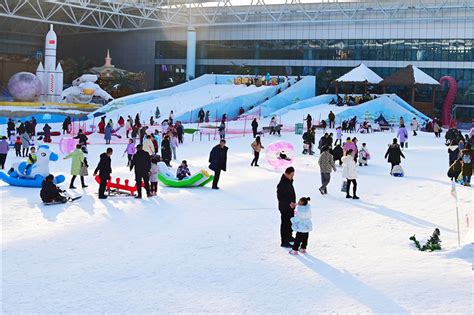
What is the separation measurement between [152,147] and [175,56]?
→ 46.8 meters

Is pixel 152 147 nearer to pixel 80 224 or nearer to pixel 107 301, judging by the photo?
pixel 80 224

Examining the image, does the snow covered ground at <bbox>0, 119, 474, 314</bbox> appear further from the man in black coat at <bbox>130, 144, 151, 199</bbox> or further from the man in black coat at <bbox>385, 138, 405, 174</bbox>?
the man in black coat at <bbox>385, 138, 405, 174</bbox>

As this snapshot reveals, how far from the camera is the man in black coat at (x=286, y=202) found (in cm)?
1070

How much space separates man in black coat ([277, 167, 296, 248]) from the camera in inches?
421

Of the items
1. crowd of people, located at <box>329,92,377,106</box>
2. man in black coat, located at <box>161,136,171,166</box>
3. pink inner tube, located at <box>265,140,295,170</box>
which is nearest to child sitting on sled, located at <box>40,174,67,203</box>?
man in black coat, located at <box>161,136,171,166</box>

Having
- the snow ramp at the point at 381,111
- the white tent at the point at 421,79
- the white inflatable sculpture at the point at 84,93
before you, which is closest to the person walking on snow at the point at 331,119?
the snow ramp at the point at 381,111

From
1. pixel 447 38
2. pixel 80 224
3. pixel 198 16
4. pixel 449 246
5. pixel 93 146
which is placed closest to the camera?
pixel 449 246

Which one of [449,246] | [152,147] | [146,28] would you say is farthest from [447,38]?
[449,246]

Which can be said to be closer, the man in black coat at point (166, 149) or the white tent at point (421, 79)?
the man in black coat at point (166, 149)

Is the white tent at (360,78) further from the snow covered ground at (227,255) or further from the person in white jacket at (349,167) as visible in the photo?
the person in white jacket at (349,167)

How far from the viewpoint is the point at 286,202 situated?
35.1 feet

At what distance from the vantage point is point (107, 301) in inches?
314

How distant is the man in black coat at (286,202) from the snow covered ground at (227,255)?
247 millimetres

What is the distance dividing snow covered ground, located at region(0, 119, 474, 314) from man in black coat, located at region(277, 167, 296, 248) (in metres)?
0.25
